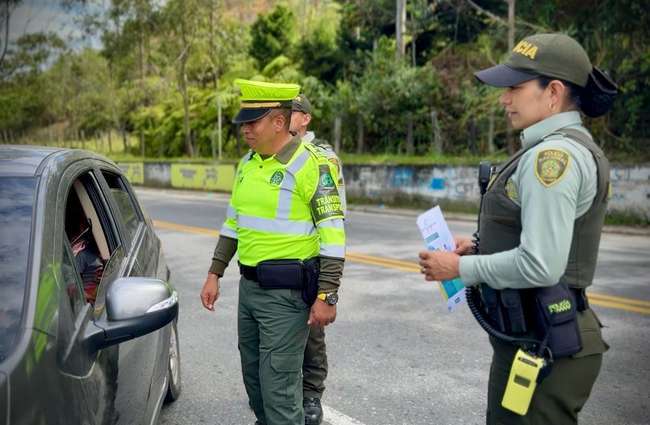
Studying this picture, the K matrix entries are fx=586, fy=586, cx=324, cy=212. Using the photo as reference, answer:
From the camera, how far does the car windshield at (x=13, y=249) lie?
62.8 inches

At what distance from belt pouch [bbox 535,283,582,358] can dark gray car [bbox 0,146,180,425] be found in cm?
121

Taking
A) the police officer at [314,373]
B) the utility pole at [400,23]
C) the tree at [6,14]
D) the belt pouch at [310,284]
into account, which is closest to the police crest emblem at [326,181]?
the belt pouch at [310,284]

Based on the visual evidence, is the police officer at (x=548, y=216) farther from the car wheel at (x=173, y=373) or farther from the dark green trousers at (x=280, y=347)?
the car wheel at (x=173, y=373)

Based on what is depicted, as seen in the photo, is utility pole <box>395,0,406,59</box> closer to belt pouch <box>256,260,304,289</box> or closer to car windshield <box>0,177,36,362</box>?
Answer: belt pouch <box>256,260,304,289</box>

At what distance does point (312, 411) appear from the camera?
10.8 ft

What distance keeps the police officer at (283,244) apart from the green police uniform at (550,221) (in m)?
0.86

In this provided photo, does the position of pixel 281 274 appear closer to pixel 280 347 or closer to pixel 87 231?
pixel 280 347

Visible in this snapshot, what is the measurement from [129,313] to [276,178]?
38.3 inches

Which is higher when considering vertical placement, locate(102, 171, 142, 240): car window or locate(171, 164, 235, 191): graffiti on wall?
locate(102, 171, 142, 240): car window

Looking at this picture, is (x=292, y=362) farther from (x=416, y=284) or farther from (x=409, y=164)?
(x=409, y=164)

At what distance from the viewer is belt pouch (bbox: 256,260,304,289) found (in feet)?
8.52

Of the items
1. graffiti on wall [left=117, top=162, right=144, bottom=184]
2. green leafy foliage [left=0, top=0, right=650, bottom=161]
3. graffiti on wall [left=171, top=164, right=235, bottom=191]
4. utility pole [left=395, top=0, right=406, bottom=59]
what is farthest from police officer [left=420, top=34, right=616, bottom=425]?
graffiti on wall [left=117, top=162, right=144, bottom=184]

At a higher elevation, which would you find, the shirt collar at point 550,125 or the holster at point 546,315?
the shirt collar at point 550,125

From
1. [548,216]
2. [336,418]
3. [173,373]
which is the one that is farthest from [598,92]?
[173,373]
